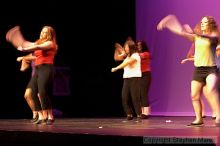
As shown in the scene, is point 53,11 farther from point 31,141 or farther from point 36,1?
point 31,141

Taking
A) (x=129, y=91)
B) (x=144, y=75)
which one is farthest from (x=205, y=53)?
(x=144, y=75)

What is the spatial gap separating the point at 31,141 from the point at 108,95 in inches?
285

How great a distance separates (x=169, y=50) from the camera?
1132 centimetres

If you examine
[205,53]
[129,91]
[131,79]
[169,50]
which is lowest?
[129,91]

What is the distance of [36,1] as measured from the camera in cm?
1152

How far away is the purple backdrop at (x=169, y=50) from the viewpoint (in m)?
10.9

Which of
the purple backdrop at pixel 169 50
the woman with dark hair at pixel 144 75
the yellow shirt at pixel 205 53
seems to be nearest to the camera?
the yellow shirt at pixel 205 53

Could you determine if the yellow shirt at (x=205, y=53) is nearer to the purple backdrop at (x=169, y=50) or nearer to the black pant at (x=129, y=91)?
the black pant at (x=129, y=91)

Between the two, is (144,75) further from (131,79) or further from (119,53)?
(119,53)

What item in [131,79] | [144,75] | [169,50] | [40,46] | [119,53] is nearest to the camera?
[40,46]

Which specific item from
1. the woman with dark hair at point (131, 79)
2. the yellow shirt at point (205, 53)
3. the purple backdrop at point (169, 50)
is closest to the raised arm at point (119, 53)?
the woman with dark hair at point (131, 79)

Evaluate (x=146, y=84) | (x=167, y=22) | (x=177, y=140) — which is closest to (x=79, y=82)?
(x=146, y=84)

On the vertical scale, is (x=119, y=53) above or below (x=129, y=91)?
above

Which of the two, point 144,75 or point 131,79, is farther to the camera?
point 144,75
